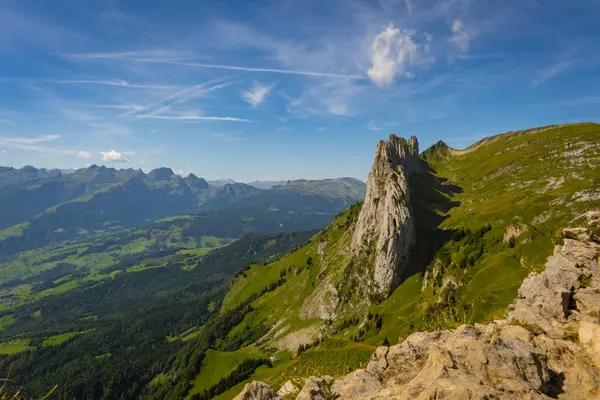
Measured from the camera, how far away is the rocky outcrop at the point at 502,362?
12695 mm

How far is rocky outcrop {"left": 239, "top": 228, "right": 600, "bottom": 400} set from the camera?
1270 centimetres

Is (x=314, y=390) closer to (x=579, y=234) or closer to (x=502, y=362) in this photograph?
(x=502, y=362)

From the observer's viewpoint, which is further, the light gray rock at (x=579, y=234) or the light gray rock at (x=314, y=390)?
the light gray rock at (x=579, y=234)

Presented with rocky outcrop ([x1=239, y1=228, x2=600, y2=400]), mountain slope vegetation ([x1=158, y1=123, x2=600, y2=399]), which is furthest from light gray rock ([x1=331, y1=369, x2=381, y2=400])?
mountain slope vegetation ([x1=158, y1=123, x2=600, y2=399])

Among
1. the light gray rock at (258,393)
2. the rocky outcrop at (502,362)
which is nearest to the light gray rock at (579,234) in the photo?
the rocky outcrop at (502,362)

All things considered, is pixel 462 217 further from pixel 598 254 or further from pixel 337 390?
pixel 337 390

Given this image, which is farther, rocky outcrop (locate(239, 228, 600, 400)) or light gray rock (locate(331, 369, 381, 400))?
light gray rock (locate(331, 369, 381, 400))

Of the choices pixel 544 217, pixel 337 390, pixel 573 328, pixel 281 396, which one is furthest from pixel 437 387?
pixel 544 217

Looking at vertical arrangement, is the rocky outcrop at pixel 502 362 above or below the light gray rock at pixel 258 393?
above

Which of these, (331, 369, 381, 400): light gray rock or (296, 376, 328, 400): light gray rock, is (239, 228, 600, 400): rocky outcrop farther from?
(296, 376, 328, 400): light gray rock

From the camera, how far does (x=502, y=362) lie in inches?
533

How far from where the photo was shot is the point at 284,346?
192 m

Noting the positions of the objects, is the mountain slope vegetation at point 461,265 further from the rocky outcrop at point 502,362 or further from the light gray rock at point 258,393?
the rocky outcrop at point 502,362

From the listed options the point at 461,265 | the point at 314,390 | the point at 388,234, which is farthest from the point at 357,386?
the point at 388,234
